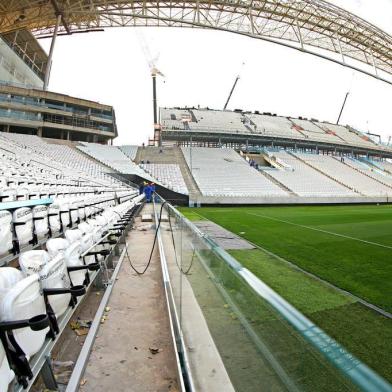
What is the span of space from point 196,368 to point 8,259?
2167 millimetres

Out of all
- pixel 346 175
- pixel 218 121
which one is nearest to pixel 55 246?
pixel 346 175

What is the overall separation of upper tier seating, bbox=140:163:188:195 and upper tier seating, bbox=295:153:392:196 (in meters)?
17.8

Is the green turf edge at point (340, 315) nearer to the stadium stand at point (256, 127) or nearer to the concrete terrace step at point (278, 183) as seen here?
the concrete terrace step at point (278, 183)

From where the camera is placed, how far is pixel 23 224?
358cm

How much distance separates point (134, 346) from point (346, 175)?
A: 39541 mm

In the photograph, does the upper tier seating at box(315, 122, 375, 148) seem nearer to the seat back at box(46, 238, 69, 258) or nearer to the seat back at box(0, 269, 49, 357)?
the seat back at box(46, 238, 69, 258)

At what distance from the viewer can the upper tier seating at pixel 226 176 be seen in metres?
28.8

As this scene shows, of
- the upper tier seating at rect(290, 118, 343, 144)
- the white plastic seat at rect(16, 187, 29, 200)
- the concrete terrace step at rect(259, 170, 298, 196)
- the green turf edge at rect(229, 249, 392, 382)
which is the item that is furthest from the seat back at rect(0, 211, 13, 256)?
the upper tier seating at rect(290, 118, 343, 144)

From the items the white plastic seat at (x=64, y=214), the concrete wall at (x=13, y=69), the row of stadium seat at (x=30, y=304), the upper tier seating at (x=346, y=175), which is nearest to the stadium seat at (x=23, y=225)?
the row of stadium seat at (x=30, y=304)

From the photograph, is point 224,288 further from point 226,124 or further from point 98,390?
point 226,124

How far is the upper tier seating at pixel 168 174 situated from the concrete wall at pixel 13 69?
18244mm

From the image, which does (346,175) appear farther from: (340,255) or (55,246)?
(55,246)

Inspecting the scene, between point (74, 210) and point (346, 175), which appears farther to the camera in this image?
point (346, 175)

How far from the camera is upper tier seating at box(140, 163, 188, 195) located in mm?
27345
